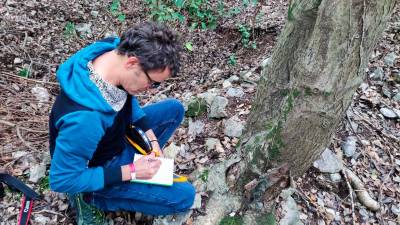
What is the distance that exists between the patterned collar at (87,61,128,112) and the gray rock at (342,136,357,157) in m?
2.03

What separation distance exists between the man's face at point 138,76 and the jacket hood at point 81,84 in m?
0.17

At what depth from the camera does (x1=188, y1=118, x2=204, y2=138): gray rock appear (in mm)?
3599

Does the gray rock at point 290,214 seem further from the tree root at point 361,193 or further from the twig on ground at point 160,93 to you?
the twig on ground at point 160,93

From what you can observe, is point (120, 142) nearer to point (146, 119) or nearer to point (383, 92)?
point (146, 119)

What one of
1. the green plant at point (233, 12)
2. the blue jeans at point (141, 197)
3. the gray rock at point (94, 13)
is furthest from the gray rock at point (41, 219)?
the green plant at point (233, 12)

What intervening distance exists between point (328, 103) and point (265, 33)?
3.79m

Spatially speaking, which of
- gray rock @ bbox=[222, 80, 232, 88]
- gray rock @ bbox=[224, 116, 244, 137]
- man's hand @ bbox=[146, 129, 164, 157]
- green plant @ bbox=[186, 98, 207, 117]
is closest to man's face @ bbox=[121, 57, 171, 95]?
man's hand @ bbox=[146, 129, 164, 157]

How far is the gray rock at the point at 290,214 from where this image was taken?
265cm

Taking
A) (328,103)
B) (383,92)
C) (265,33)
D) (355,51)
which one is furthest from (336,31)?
(265,33)

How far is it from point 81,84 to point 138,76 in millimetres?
309

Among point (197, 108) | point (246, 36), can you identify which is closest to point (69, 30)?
point (246, 36)

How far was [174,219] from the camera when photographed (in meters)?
2.74

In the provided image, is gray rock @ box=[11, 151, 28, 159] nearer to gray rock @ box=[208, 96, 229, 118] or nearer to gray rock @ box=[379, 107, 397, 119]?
gray rock @ box=[208, 96, 229, 118]

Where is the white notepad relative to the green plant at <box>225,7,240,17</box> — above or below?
below
